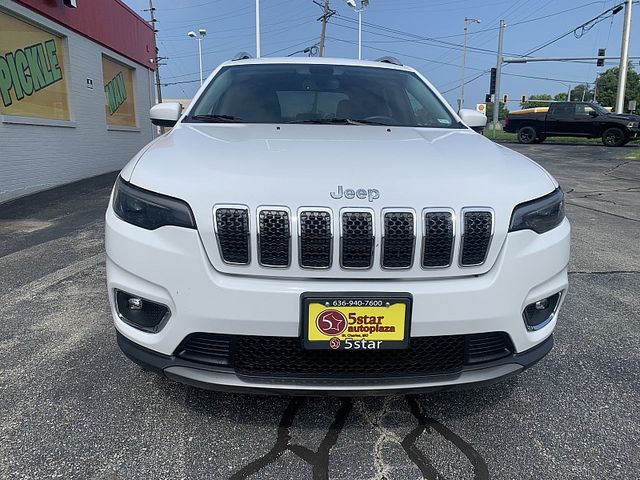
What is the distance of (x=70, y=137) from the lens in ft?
35.1

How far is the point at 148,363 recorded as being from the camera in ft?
6.31

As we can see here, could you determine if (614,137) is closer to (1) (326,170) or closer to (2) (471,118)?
(2) (471,118)

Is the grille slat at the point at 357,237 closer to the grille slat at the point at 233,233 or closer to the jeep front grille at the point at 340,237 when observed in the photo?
the jeep front grille at the point at 340,237

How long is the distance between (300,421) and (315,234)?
91 centimetres

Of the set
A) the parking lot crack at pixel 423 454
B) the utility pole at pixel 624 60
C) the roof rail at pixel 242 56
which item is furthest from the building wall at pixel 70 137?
the utility pole at pixel 624 60

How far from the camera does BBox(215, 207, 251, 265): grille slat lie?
179 cm

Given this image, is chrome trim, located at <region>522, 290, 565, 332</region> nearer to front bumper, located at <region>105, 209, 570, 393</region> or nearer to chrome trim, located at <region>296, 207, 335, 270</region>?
front bumper, located at <region>105, 209, 570, 393</region>

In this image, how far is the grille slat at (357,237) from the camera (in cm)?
179

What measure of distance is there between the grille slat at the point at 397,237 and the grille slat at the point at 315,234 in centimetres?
20

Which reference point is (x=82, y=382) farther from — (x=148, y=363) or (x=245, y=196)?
(x=245, y=196)

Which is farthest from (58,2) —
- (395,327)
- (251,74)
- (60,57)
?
(395,327)

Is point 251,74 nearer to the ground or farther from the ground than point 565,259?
farther from the ground

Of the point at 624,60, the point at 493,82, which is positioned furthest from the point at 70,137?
the point at 493,82

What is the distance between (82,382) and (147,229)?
43.3 inches
